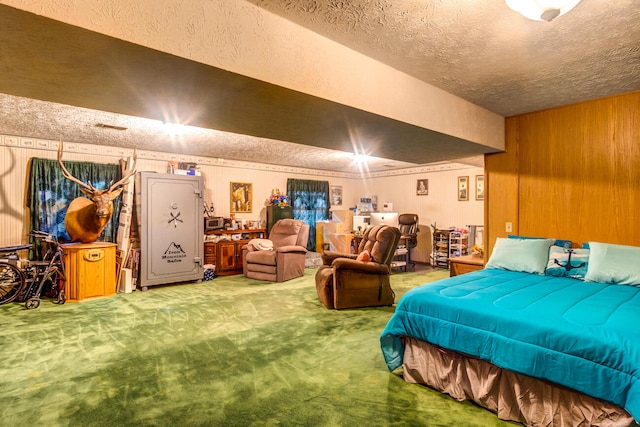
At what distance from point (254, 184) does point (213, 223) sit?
152cm

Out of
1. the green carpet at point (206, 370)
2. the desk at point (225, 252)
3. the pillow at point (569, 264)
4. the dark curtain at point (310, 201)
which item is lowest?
the green carpet at point (206, 370)

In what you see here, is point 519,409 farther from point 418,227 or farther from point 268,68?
point 418,227

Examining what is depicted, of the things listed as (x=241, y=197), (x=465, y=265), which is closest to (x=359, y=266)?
(x=465, y=265)

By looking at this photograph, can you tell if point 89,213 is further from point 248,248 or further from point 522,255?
point 522,255

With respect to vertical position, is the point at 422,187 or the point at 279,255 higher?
the point at 422,187

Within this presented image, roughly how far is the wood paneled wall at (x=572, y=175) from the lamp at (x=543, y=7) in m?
2.45

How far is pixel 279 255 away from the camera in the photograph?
5863 millimetres

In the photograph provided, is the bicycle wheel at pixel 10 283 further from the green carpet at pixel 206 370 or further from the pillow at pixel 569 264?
the pillow at pixel 569 264

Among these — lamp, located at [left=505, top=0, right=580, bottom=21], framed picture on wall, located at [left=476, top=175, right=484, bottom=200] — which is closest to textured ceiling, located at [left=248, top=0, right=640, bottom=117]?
lamp, located at [left=505, top=0, right=580, bottom=21]

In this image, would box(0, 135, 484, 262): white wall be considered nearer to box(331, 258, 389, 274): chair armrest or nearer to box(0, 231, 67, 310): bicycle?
box(0, 231, 67, 310): bicycle

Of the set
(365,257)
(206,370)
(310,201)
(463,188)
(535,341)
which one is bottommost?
(206,370)

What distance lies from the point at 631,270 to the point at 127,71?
3.87 m

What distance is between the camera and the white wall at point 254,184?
16.1 feet

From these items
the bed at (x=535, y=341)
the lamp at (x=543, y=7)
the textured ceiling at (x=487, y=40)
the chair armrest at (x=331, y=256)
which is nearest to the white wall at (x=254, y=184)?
the chair armrest at (x=331, y=256)
